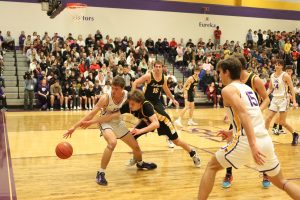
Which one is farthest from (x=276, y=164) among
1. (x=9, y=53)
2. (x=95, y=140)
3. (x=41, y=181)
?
(x=9, y=53)

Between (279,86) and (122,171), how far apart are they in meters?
4.36

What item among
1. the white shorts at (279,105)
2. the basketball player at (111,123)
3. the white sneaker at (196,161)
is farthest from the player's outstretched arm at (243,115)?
the white shorts at (279,105)

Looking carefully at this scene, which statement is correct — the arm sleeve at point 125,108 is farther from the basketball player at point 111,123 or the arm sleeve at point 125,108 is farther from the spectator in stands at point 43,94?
the spectator in stands at point 43,94

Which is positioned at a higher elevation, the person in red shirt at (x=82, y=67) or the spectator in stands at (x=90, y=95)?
the person in red shirt at (x=82, y=67)

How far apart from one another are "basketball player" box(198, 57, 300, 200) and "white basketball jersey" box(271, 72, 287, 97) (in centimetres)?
508

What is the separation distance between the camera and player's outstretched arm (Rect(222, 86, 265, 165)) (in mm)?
3607

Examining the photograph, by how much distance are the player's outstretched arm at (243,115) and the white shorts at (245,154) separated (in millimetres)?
171

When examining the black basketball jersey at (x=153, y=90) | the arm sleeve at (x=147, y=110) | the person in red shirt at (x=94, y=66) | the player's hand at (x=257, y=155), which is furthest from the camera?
the person in red shirt at (x=94, y=66)

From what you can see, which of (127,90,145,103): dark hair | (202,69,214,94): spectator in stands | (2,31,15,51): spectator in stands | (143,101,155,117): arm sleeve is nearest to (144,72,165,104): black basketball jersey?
(143,101,155,117): arm sleeve

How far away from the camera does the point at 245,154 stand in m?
3.93

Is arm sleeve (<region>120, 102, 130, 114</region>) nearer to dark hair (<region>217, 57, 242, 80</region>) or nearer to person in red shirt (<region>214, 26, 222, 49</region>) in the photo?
dark hair (<region>217, 57, 242, 80</region>)

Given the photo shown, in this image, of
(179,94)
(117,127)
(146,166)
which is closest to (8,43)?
(179,94)

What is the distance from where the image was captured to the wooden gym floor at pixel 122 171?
527 cm

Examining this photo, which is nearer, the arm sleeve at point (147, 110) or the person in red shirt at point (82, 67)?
the arm sleeve at point (147, 110)
